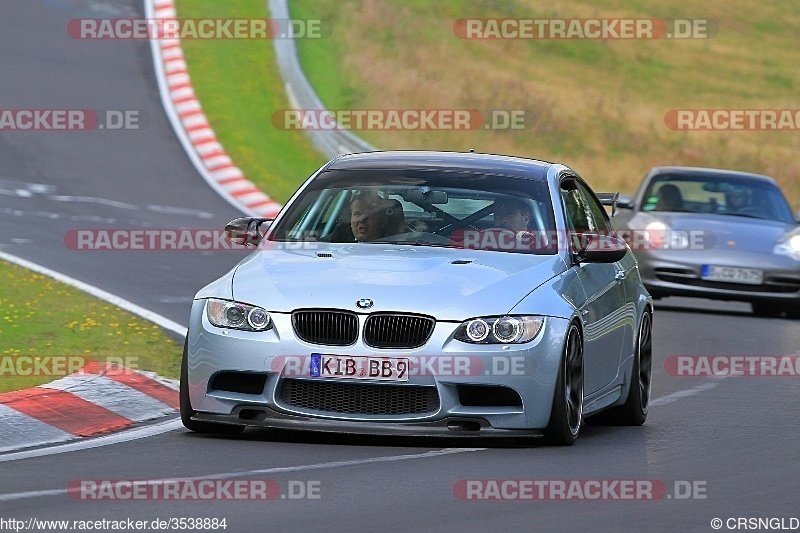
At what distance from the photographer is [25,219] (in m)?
20.3

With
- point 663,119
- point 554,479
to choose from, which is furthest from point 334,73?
point 554,479

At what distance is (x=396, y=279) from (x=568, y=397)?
1074 mm

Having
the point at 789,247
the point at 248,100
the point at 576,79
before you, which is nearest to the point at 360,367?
the point at 789,247

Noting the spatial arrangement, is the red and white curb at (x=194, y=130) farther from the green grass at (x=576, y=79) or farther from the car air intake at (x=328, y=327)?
the car air intake at (x=328, y=327)

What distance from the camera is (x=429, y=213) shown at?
35.1ft

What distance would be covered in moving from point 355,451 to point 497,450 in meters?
0.75

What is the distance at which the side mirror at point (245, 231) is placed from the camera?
10.8m

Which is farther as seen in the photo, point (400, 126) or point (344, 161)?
point (400, 126)

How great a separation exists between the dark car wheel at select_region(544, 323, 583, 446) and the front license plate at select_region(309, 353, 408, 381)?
0.85m

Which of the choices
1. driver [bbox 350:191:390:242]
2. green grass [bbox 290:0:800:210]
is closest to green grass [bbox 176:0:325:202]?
green grass [bbox 290:0:800:210]

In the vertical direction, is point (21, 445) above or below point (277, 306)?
below

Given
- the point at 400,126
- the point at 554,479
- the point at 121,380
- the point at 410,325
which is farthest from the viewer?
the point at 400,126

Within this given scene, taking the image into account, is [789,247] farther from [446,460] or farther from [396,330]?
[446,460]

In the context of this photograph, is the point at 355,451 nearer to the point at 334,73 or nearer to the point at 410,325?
the point at 410,325
